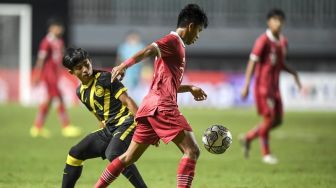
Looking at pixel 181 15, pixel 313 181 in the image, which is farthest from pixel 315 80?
pixel 181 15

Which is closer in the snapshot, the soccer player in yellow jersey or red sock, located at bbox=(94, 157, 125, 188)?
red sock, located at bbox=(94, 157, 125, 188)

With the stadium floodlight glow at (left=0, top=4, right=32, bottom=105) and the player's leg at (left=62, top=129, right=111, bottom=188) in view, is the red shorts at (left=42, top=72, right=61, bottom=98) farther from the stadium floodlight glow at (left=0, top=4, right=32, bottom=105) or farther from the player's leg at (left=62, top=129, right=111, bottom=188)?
the stadium floodlight glow at (left=0, top=4, right=32, bottom=105)

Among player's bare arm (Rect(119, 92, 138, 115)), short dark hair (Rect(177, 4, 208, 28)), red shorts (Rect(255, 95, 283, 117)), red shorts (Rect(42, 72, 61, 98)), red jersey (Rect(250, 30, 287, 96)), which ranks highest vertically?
short dark hair (Rect(177, 4, 208, 28))

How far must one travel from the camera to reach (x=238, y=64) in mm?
33125

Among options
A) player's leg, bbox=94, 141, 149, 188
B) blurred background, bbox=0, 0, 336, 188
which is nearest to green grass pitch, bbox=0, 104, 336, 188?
blurred background, bbox=0, 0, 336, 188

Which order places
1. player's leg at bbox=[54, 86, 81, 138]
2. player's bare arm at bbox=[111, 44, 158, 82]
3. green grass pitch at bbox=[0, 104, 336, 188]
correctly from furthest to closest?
player's leg at bbox=[54, 86, 81, 138], green grass pitch at bbox=[0, 104, 336, 188], player's bare arm at bbox=[111, 44, 158, 82]

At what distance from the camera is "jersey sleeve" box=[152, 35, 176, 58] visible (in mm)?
7438

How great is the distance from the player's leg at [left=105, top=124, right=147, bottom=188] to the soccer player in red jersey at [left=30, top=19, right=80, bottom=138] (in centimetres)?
933

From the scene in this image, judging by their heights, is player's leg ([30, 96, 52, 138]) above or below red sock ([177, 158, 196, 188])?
below

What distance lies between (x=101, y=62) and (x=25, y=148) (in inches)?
721

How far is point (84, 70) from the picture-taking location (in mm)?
8148

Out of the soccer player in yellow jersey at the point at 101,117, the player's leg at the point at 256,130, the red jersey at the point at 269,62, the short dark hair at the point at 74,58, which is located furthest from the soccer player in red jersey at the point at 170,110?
the player's leg at the point at 256,130

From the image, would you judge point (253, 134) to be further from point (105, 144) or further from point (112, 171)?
point (112, 171)

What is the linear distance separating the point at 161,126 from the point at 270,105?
6000 millimetres
